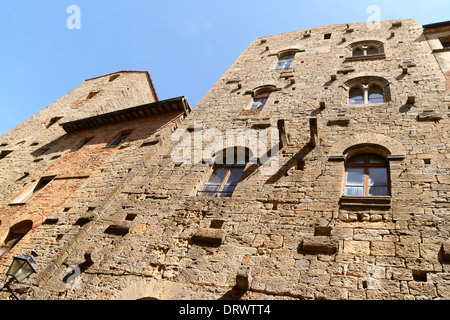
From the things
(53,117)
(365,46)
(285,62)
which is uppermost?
(365,46)

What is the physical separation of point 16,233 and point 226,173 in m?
6.10

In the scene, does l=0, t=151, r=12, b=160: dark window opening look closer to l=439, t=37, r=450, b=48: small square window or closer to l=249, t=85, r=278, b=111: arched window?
l=249, t=85, r=278, b=111: arched window

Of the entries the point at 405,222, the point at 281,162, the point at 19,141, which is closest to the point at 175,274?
the point at 281,162

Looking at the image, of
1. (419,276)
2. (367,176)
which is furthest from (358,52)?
(419,276)

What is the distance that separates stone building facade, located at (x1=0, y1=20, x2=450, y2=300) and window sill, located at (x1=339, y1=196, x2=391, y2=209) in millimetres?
23

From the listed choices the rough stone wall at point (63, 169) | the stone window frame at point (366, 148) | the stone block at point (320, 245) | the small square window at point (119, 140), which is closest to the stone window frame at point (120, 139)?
the small square window at point (119, 140)

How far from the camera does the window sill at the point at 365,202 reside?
5.04 m

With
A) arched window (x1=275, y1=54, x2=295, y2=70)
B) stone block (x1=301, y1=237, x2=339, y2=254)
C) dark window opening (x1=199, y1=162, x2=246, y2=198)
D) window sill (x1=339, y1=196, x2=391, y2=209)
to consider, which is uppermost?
arched window (x1=275, y1=54, x2=295, y2=70)

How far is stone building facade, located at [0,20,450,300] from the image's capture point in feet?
14.4

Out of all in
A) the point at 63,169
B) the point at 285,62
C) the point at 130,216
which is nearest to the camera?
the point at 130,216

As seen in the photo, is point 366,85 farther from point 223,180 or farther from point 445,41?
point 223,180

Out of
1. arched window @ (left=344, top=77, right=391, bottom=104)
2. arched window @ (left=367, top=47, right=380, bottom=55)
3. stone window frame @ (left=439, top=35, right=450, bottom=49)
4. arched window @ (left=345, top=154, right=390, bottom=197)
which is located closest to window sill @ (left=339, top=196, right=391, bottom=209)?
arched window @ (left=345, top=154, right=390, bottom=197)

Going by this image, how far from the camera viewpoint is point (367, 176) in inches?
233
